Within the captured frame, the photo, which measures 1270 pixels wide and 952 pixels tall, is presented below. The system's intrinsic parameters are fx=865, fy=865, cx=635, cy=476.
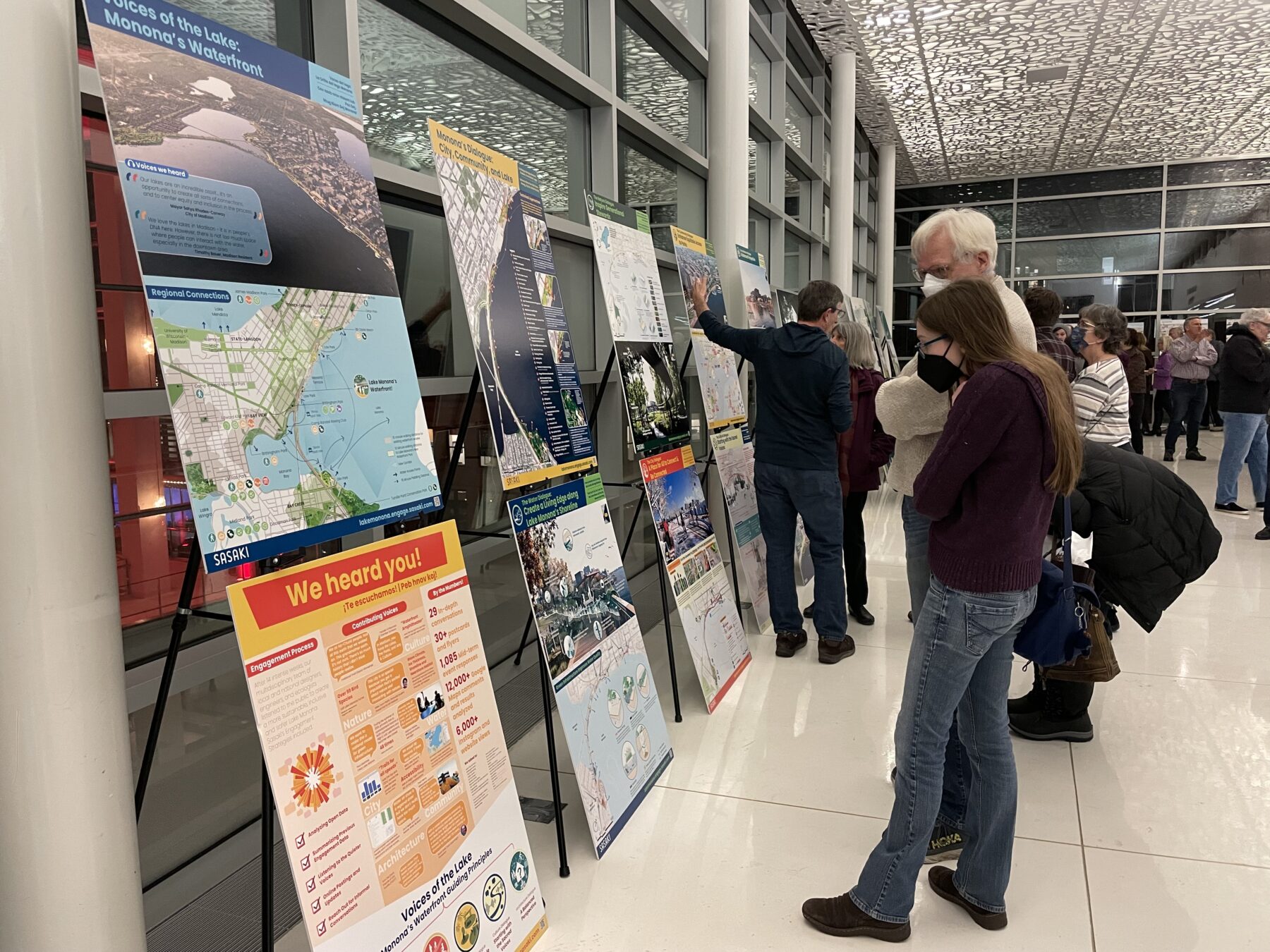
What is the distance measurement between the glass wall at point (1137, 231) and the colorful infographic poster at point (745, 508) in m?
9.71

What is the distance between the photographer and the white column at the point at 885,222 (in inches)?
466

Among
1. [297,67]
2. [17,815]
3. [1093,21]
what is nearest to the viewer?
[17,815]

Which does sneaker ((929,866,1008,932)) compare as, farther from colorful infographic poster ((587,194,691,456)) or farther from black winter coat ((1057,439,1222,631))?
colorful infographic poster ((587,194,691,456))

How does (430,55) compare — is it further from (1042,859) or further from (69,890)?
(1042,859)

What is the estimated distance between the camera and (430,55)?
2.92 m

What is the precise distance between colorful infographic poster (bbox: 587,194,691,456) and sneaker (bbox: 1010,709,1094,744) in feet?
5.35

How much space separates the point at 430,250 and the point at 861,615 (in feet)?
9.12

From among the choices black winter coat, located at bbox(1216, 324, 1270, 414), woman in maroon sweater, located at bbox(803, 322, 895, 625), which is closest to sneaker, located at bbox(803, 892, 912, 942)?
woman in maroon sweater, located at bbox(803, 322, 895, 625)

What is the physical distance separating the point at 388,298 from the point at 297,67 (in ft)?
1.46

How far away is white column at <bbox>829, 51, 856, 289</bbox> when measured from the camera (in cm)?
849

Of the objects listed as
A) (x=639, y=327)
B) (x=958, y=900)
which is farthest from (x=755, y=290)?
(x=958, y=900)

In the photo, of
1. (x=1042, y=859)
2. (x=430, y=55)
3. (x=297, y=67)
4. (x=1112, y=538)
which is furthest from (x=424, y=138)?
(x=1042, y=859)

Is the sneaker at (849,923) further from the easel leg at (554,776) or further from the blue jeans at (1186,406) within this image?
the blue jeans at (1186,406)

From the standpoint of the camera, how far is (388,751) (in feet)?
5.21
